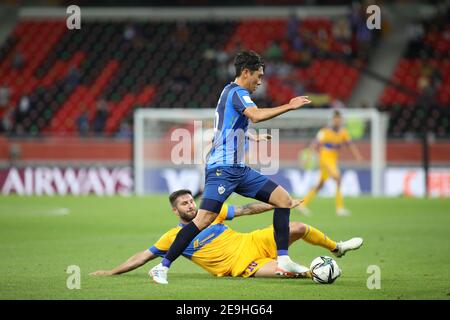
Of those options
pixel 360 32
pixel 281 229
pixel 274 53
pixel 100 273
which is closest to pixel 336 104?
pixel 274 53

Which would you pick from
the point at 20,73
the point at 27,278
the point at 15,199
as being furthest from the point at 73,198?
the point at 27,278

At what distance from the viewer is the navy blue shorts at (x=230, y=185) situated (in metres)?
9.26

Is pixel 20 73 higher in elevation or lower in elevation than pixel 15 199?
higher

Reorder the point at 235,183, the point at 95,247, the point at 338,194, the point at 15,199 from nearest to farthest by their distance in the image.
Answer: the point at 235,183 < the point at 95,247 < the point at 338,194 < the point at 15,199

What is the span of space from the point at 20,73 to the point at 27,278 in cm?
2519

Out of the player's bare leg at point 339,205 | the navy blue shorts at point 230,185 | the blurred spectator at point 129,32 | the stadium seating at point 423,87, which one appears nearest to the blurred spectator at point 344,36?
the stadium seating at point 423,87

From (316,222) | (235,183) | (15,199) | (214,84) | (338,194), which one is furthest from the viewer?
(214,84)

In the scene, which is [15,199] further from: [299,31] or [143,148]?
[299,31]

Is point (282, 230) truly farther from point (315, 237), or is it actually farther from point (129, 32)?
point (129, 32)

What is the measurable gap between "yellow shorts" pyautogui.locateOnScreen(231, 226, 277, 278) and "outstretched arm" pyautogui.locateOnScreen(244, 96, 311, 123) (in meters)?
1.39

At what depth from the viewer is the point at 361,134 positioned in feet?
88.0

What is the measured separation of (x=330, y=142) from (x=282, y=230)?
1142 cm

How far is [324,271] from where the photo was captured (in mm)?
9148
